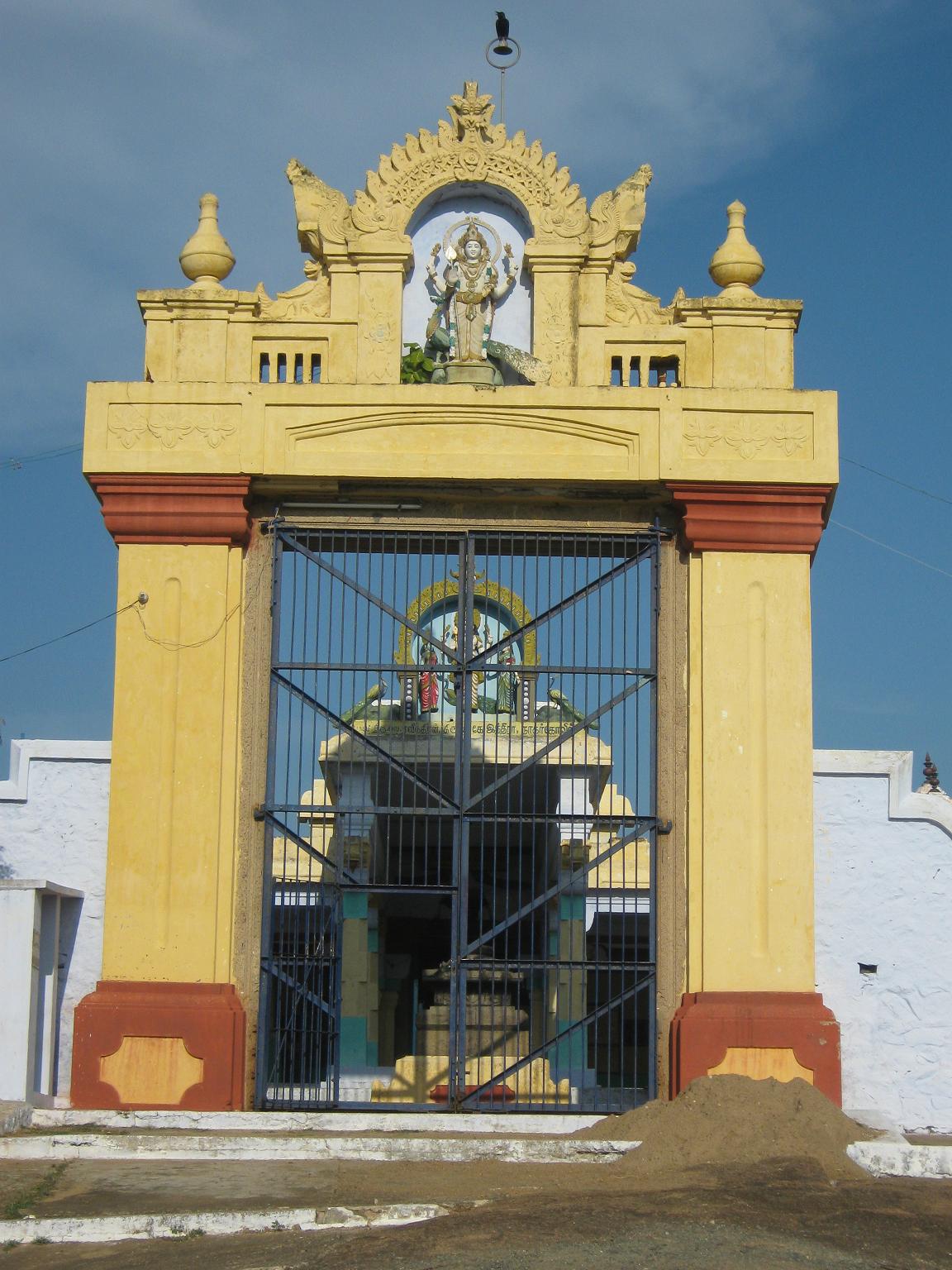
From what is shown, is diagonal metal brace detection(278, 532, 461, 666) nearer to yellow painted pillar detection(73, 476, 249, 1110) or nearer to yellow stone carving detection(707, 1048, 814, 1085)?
yellow painted pillar detection(73, 476, 249, 1110)

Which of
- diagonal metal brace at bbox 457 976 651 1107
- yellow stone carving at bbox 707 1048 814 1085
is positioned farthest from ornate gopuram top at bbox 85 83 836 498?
yellow stone carving at bbox 707 1048 814 1085

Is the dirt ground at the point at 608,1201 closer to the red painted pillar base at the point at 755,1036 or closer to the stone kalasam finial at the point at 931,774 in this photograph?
the red painted pillar base at the point at 755,1036

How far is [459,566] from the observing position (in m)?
14.0

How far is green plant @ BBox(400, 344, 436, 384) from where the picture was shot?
47.4 ft

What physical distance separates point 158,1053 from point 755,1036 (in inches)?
172

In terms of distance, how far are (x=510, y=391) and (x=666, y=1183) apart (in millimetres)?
6195

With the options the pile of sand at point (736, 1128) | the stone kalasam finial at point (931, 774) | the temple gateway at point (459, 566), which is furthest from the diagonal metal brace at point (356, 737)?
the stone kalasam finial at point (931, 774)

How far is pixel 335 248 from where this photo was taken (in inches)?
568

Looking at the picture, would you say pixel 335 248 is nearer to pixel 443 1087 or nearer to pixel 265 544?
pixel 265 544

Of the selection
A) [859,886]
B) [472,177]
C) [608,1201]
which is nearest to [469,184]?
[472,177]

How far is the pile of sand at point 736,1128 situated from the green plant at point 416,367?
19.3 ft

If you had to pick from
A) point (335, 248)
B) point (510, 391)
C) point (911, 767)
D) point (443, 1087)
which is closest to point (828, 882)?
point (911, 767)

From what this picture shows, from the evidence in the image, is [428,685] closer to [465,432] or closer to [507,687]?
[507,687]

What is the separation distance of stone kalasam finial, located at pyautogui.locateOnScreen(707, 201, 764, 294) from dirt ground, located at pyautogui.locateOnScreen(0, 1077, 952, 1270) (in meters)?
6.23
